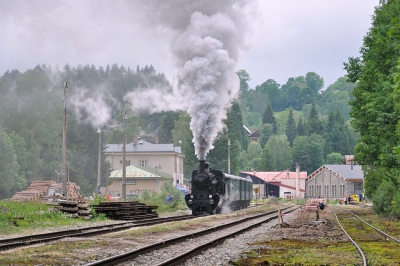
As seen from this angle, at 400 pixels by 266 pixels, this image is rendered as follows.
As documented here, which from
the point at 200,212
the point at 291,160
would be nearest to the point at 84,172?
the point at 200,212

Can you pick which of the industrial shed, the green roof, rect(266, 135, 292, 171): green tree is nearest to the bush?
the green roof

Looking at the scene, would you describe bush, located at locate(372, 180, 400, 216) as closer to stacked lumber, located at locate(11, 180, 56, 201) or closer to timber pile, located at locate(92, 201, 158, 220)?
timber pile, located at locate(92, 201, 158, 220)

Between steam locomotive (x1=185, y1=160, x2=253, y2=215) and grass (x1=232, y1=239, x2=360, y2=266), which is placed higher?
steam locomotive (x1=185, y1=160, x2=253, y2=215)

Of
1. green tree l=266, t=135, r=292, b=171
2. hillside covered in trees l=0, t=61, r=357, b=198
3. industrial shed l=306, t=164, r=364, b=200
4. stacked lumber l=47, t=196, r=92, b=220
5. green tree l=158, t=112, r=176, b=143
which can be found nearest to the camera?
stacked lumber l=47, t=196, r=92, b=220

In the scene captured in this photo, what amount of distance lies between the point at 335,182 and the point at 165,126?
4877 cm

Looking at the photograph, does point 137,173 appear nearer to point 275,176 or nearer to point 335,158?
point 275,176

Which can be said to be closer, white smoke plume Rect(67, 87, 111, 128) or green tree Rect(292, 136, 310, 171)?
white smoke plume Rect(67, 87, 111, 128)

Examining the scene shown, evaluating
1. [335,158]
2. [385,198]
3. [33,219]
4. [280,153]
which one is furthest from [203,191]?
[280,153]

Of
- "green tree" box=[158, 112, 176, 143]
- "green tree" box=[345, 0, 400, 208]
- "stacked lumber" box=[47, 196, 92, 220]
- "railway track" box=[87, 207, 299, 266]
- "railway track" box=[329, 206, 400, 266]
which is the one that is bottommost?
"railway track" box=[329, 206, 400, 266]

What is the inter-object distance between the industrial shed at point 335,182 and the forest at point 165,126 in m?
15.8

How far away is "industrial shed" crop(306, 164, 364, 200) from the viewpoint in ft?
368

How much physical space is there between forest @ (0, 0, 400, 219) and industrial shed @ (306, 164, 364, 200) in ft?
51.7

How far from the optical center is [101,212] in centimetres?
3256

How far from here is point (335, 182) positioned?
377 ft
